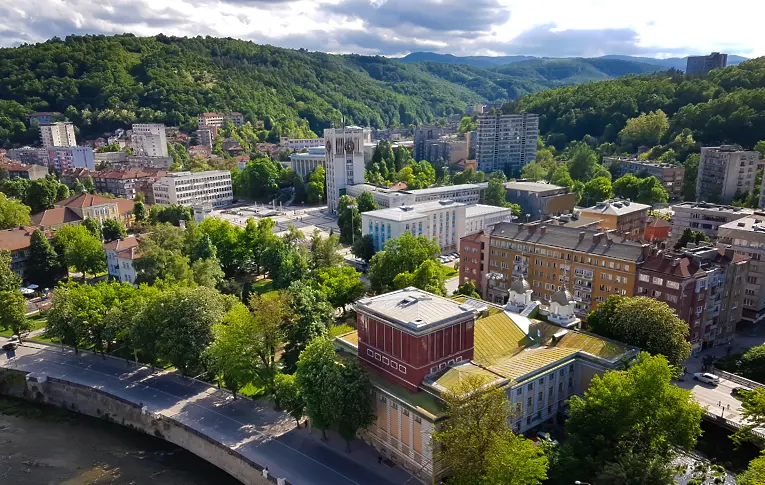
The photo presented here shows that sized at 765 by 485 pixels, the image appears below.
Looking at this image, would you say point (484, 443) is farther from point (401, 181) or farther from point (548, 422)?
point (401, 181)

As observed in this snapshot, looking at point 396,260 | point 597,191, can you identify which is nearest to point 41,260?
point 396,260

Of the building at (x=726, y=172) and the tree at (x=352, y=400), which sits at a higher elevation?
the building at (x=726, y=172)

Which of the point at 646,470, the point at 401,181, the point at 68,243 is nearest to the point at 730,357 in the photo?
the point at 646,470

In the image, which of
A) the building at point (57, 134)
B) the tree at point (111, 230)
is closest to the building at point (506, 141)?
the tree at point (111, 230)

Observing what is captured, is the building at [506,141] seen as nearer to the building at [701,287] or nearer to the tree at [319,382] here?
the building at [701,287]

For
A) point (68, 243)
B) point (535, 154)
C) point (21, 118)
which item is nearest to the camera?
point (68, 243)

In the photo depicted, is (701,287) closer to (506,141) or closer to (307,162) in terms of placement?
(506,141)

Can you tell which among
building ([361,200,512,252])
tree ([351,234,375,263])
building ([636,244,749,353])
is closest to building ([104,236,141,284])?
tree ([351,234,375,263])
